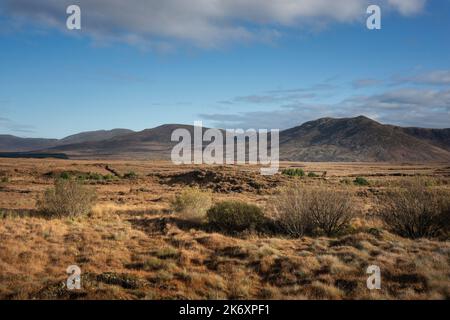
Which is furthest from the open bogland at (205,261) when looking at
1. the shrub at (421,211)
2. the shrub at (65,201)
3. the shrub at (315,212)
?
the shrub at (65,201)

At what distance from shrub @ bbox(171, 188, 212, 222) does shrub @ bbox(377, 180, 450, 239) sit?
9.62 meters

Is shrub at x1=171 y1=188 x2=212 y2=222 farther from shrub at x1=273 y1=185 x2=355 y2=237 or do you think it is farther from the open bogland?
shrub at x1=273 y1=185 x2=355 y2=237

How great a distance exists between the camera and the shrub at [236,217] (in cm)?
1706

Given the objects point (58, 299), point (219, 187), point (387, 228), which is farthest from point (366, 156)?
point (58, 299)

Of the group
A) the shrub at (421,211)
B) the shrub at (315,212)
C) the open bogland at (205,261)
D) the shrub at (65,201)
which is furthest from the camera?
the shrub at (65,201)

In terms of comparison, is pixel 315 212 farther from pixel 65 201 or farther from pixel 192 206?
pixel 65 201

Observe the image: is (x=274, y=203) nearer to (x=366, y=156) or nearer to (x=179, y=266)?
(x=179, y=266)

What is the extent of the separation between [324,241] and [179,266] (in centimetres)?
591

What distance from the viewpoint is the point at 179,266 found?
10.8m

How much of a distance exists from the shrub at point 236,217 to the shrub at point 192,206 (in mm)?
1708

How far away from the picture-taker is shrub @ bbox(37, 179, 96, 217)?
19344 millimetres

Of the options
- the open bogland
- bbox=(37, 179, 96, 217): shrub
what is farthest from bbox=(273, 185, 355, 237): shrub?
bbox=(37, 179, 96, 217): shrub

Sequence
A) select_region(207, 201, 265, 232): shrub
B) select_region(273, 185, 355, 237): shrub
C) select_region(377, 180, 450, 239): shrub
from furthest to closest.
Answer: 1. select_region(207, 201, 265, 232): shrub
2. select_region(273, 185, 355, 237): shrub
3. select_region(377, 180, 450, 239): shrub

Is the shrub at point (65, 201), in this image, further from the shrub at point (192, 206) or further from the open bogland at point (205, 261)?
the shrub at point (192, 206)
